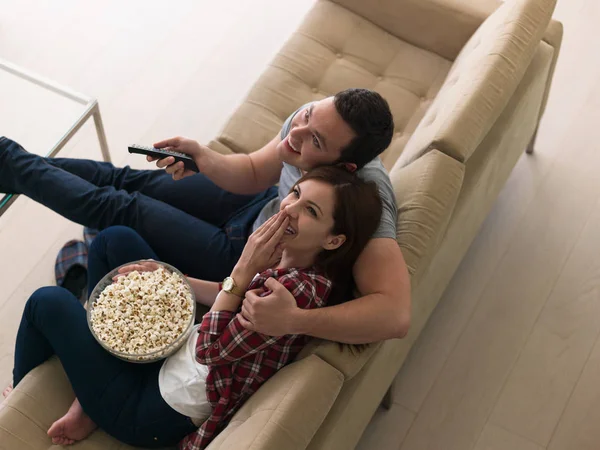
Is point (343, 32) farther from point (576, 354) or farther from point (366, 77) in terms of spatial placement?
point (576, 354)

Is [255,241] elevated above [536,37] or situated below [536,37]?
below

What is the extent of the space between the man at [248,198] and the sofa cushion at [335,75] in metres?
0.24

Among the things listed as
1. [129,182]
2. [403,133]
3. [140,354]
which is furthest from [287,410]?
[403,133]

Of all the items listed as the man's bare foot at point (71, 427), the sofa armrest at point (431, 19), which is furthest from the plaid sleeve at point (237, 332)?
the sofa armrest at point (431, 19)

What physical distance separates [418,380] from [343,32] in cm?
124

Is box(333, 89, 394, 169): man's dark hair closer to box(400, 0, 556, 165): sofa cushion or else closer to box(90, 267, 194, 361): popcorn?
box(400, 0, 556, 165): sofa cushion

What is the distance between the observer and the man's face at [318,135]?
1632 millimetres

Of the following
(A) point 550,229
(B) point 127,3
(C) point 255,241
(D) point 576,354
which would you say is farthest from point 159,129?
(D) point 576,354

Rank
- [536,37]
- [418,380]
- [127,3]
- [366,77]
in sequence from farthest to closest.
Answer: [127,3] < [366,77] < [418,380] < [536,37]

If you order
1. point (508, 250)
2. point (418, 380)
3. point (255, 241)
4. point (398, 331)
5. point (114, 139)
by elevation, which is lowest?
point (418, 380)

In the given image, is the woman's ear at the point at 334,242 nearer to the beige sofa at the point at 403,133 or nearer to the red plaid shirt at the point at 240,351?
the red plaid shirt at the point at 240,351

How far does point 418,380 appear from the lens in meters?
2.23

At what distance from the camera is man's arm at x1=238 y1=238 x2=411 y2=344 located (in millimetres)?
1455

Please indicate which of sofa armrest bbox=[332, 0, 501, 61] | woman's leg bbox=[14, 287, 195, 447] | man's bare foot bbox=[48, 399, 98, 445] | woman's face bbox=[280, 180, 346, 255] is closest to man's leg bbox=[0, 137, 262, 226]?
woman's leg bbox=[14, 287, 195, 447]
